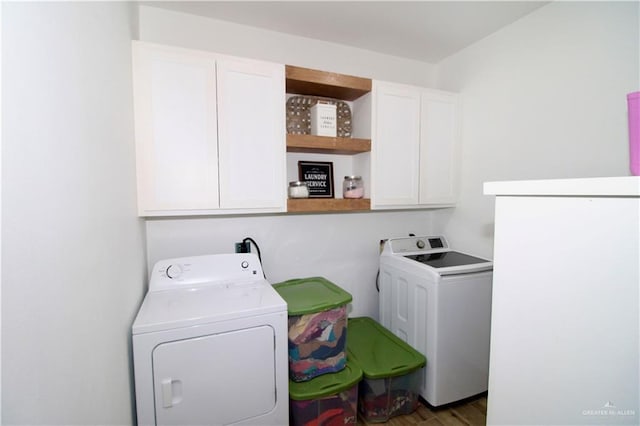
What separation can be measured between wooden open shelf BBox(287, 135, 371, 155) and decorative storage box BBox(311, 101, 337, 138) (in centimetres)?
8

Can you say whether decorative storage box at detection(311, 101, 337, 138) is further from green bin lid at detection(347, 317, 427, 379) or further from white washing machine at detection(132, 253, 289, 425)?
green bin lid at detection(347, 317, 427, 379)

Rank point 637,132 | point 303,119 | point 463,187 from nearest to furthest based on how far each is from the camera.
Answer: point 637,132 < point 303,119 < point 463,187

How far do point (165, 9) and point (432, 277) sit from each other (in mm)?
2379

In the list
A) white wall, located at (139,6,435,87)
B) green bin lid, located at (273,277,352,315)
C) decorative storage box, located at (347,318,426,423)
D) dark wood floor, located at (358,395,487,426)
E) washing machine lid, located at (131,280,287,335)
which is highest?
white wall, located at (139,6,435,87)

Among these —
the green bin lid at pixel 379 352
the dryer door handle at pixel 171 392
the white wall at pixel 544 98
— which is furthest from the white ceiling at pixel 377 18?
the green bin lid at pixel 379 352

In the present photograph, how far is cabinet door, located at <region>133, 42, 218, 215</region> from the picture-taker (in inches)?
58.3

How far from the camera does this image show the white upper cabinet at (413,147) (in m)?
2.03

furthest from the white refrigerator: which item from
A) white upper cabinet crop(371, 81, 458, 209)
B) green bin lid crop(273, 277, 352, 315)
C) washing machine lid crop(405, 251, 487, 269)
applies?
white upper cabinet crop(371, 81, 458, 209)

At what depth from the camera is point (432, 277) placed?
1.77m

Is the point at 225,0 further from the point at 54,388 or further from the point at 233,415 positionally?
the point at 233,415

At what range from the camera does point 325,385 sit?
1.58 metres

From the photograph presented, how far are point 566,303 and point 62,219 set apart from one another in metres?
1.22

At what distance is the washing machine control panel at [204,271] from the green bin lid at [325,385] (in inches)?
26.1

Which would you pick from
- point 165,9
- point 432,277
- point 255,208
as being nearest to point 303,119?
point 255,208
